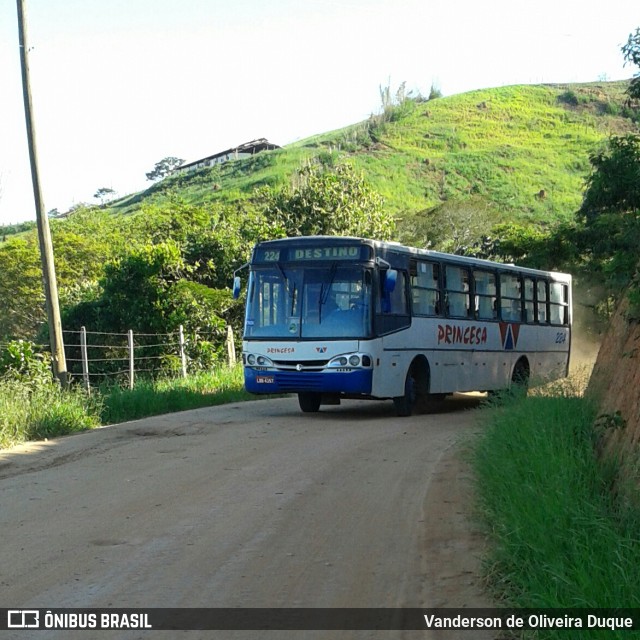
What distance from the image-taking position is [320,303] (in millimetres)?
Result: 17281

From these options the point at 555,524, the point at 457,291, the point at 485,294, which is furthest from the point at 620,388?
the point at 485,294

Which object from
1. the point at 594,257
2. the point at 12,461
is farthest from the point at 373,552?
the point at 594,257

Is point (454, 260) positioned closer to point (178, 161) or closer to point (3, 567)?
point (3, 567)

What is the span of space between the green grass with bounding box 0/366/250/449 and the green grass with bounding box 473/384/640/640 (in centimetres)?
749

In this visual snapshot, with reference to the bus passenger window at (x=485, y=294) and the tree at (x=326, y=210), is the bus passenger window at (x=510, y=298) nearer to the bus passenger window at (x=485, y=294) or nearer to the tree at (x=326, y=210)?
the bus passenger window at (x=485, y=294)

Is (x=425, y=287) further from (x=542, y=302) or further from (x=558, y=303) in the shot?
(x=558, y=303)

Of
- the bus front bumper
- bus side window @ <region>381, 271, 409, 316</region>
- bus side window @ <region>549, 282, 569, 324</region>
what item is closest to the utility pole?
the bus front bumper

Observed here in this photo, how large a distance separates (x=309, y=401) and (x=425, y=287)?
3.01m

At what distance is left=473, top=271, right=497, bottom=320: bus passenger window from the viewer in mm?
21359

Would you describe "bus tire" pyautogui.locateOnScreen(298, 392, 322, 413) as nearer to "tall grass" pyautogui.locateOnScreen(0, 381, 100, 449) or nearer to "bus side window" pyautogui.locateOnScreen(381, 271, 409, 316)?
"bus side window" pyautogui.locateOnScreen(381, 271, 409, 316)

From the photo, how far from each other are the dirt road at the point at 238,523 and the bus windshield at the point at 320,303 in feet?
9.56

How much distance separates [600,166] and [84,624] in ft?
46.6

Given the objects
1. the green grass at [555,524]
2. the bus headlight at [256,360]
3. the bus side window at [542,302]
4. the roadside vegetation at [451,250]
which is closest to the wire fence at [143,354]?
the roadside vegetation at [451,250]

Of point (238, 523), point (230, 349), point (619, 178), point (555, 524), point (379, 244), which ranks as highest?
point (619, 178)
